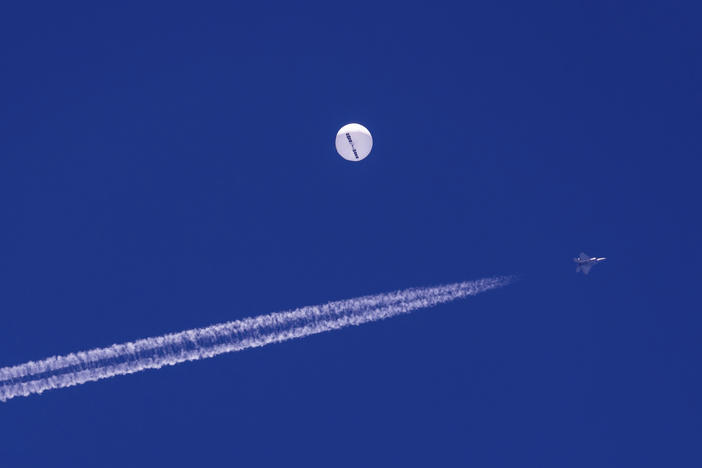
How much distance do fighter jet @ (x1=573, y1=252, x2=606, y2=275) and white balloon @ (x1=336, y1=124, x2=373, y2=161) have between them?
28096mm

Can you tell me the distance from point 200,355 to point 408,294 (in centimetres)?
2220

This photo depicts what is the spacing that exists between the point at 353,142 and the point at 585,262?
104 ft

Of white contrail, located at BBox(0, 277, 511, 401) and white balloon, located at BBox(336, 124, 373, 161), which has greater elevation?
white balloon, located at BBox(336, 124, 373, 161)

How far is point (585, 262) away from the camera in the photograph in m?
91.4

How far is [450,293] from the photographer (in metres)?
84.7

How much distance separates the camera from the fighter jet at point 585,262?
3563 inches

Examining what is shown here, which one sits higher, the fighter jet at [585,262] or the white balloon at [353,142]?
the white balloon at [353,142]

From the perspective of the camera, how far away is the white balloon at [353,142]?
78.6 meters

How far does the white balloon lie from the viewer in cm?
7862

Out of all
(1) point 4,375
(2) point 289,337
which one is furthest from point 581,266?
(1) point 4,375

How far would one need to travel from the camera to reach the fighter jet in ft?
297

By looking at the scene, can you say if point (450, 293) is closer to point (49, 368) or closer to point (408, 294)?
point (408, 294)

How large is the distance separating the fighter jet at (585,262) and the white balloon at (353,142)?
28096mm

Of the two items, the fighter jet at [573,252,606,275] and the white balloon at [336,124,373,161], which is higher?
the white balloon at [336,124,373,161]
